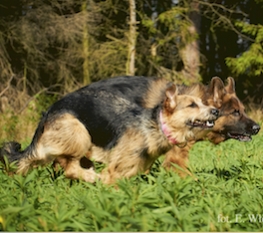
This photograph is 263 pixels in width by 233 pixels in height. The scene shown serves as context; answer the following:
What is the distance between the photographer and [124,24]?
66.2 ft

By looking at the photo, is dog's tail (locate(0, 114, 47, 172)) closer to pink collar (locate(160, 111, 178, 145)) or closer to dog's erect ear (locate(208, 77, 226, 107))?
pink collar (locate(160, 111, 178, 145))

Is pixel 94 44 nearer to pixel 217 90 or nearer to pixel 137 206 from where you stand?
pixel 217 90

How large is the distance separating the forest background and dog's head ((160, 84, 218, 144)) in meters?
11.1

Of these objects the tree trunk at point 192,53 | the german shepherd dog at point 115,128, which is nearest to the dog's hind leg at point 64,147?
the german shepherd dog at point 115,128

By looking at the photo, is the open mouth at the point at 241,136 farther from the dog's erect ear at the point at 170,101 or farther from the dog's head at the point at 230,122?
the dog's erect ear at the point at 170,101

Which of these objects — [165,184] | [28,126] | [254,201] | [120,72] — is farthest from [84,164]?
[120,72]

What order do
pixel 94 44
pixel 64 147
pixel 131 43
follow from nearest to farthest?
→ pixel 64 147, pixel 131 43, pixel 94 44

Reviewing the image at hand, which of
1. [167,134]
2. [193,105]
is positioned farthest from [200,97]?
[167,134]

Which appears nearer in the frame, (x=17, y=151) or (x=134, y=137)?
(x=134, y=137)

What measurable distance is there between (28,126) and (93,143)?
30.2 ft

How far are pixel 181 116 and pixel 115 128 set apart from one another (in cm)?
88

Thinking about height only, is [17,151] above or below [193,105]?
below

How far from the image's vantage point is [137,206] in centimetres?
459

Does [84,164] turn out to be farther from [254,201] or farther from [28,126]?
[28,126]
